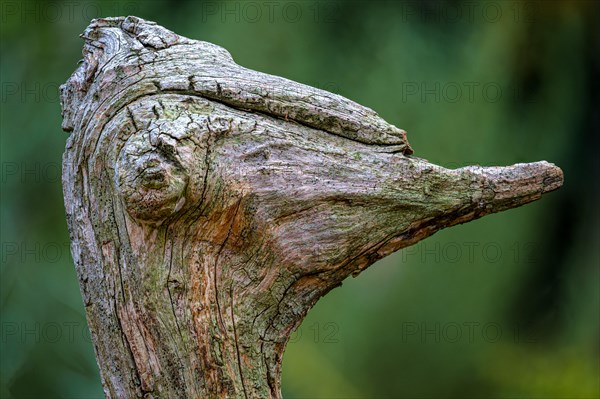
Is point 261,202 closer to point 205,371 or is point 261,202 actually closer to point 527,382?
point 205,371

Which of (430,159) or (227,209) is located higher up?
(430,159)

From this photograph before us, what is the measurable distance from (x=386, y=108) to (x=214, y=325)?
268 cm

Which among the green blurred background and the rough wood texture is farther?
the green blurred background

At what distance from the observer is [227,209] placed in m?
1.46

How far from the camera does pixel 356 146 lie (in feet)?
5.01

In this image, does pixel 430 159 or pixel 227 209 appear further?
pixel 430 159

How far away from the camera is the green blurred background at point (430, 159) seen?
3.81 metres

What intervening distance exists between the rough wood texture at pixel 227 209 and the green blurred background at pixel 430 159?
2.29 m

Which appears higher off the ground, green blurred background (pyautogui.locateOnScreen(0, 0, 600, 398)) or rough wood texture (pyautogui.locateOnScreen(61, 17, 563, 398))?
green blurred background (pyautogui.locateOnScreen(0, 0, 600, 398))

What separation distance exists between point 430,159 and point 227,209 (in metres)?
2.57

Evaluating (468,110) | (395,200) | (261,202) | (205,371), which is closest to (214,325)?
(205,371)

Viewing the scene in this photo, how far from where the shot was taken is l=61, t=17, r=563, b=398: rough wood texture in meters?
1.45

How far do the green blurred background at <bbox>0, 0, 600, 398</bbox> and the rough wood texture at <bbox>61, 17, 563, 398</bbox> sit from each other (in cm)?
229

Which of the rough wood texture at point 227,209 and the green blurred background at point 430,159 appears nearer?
the rough wood texture at point 227,209
